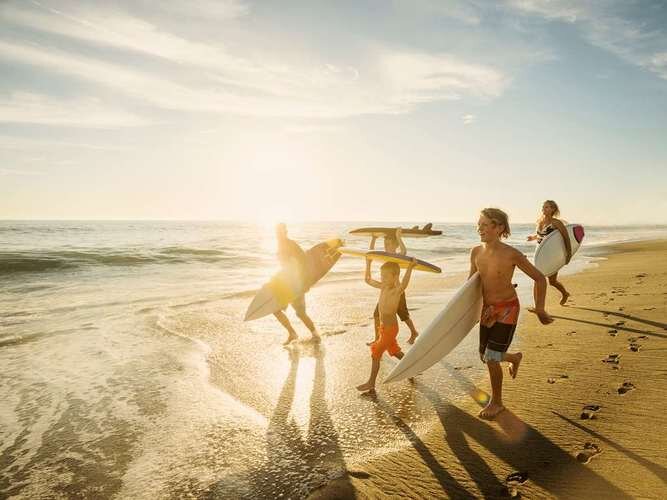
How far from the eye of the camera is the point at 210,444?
3631 millimetres

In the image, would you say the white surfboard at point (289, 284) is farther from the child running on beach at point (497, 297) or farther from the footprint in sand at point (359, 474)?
the footprint in sand at point (359, 474)

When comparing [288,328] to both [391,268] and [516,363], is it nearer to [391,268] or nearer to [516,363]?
[391,268]

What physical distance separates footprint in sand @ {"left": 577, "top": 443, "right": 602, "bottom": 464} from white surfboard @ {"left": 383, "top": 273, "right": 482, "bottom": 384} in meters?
1.54

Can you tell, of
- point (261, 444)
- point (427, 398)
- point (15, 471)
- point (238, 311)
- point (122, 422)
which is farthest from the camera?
point (238, 311)

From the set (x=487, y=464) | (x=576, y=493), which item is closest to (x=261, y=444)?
(x=487, y=464)

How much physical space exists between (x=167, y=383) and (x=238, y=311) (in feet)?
14.4

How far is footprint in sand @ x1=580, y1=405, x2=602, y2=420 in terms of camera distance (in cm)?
369

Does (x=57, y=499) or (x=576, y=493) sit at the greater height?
(x=576, y=493)

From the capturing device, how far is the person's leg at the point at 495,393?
12.6 feet

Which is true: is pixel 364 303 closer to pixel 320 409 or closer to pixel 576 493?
pixel 320 409

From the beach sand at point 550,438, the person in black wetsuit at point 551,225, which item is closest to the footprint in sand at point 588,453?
the beach sand at point 550,438

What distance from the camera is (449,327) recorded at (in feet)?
15.0

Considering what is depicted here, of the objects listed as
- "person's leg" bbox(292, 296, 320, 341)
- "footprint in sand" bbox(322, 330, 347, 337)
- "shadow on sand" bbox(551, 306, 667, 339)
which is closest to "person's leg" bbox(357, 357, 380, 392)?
"person's leg" bbox(292, 296, 320, 341)

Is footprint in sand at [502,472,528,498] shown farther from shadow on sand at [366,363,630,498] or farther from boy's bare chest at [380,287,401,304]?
boy's bare chest at [380,287,401,304]
